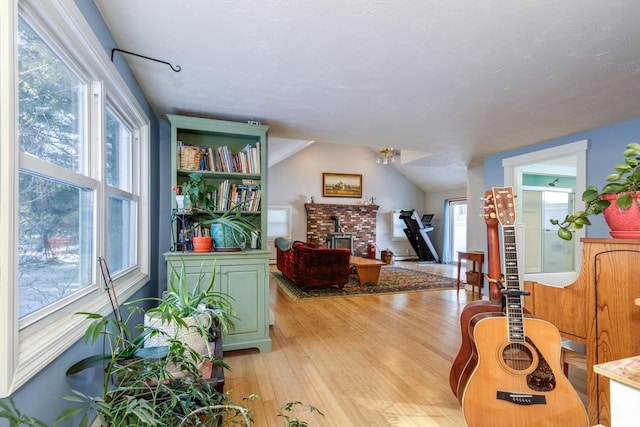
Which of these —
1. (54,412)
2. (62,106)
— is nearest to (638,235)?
(54,412)

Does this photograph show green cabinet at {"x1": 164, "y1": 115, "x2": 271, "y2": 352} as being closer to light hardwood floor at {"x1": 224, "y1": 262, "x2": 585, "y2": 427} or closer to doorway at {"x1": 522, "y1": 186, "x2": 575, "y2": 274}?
light hardwood floor at {"x1": 224, "y1": 262, "x2": 585, "y2": 427}

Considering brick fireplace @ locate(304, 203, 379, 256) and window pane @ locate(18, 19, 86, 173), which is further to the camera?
brick fireplace @ locate(304, 203, 379, 256)

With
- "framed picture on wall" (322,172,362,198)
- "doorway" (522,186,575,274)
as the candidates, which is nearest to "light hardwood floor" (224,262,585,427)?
"doorway" (522,186,575,274)

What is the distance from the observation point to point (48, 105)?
117 centimetres

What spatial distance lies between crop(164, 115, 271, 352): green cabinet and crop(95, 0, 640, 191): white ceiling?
218 mm

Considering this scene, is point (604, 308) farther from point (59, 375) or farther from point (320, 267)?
point (320, 267)

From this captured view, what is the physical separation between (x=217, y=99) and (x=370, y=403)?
248 centimetres

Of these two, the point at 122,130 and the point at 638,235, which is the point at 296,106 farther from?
the point at 638,235

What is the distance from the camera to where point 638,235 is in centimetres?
136

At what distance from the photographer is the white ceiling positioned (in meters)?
1.38

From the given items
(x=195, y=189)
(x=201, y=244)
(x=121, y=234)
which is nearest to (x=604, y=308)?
(x=201, y=244)

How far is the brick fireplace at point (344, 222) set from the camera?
858 centimetres

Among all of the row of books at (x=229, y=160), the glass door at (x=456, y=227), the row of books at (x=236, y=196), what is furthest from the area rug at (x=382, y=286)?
the glass door at (x=456, y=227)

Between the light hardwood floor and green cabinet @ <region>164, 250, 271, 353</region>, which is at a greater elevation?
green cabinet @ <region>164, 250, 271, 353</region>
